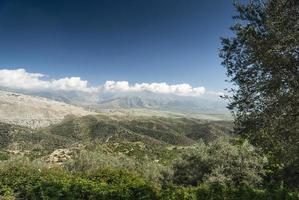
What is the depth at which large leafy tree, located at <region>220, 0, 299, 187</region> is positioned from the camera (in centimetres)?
1842

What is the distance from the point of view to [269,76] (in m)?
20.1

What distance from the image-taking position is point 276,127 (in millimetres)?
19984

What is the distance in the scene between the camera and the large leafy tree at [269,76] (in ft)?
60.4

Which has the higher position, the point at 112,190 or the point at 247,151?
the point at 247,151

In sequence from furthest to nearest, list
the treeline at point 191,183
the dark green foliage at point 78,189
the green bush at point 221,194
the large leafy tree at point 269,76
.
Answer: the dark green foliage at point 78,189 → the treeline at point 191,183 → the green bush at point 221,194 → the large leafy tree at point 269,76


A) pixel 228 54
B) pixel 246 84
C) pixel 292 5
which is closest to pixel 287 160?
pixel 246 84

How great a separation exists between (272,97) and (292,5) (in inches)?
199

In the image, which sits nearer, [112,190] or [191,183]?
[112,190]

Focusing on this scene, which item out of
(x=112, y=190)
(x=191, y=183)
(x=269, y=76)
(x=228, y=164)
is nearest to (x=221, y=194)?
(x=228, y=164)

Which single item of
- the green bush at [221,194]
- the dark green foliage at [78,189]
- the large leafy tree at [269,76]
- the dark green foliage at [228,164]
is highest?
the large leafy tree at [269,76]

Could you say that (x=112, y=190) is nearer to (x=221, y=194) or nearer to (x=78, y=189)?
(x=78, y=189)

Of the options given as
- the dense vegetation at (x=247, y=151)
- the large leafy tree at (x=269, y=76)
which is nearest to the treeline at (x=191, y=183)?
the dense vegetation at (x=247, y=151)

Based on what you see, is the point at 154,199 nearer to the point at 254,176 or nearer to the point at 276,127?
the point at 254,176

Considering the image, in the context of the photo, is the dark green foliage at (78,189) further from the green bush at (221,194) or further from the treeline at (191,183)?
the green bush at (221,194)
